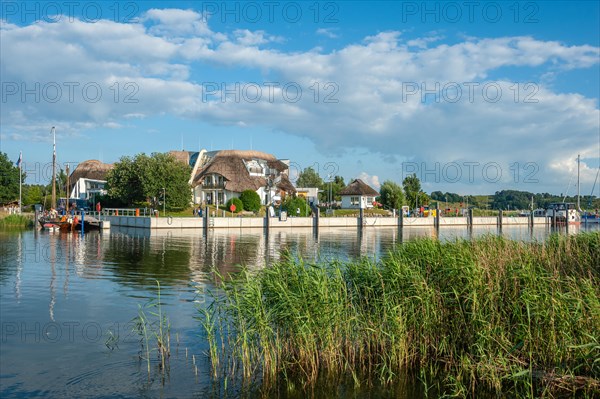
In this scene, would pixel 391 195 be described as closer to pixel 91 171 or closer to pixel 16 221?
pixel 91 171

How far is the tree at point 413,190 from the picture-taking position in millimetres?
104662

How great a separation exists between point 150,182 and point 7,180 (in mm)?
24187

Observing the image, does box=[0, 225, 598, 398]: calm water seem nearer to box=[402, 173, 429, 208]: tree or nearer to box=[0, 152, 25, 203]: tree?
box=[0, 152, 25, 203]: tree

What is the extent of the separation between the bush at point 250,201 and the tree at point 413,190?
42.0m

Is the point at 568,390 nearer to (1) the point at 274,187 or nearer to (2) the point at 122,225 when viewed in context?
(2) the point at 122,225

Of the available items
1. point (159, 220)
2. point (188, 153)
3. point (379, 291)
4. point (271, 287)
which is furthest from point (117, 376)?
point (188, 153)

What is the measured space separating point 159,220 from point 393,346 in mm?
46407

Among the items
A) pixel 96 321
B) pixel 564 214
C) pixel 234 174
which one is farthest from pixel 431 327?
pixel 564 214

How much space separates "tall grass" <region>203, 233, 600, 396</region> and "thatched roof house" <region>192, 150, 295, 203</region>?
6837 centimetres

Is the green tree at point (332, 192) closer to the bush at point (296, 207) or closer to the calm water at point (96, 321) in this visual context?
the bush at point (296, 207)

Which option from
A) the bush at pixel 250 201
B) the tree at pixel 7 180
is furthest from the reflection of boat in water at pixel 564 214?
the tree at pixel 7 180

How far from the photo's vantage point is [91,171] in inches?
3831

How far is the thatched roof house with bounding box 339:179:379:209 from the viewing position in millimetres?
93375

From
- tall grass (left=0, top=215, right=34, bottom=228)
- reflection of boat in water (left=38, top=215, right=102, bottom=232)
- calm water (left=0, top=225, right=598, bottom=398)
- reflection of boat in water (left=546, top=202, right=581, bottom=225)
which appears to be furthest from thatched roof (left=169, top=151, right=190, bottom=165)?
calm water (left=0, top=225, right=598, bottom=398)
